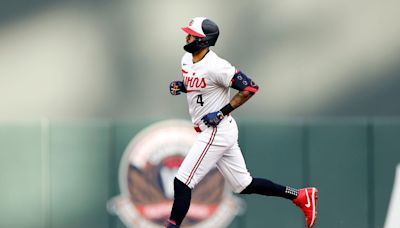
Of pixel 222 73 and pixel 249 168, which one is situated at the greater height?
pixel 222 73

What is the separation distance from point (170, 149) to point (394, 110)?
2643mm

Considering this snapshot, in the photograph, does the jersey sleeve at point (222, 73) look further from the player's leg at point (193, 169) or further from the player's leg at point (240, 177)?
the player's leg at point (240, 177)

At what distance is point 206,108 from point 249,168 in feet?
6.92

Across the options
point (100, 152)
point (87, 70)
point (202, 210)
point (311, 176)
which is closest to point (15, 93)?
point (87, 70)

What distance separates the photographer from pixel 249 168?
974cm

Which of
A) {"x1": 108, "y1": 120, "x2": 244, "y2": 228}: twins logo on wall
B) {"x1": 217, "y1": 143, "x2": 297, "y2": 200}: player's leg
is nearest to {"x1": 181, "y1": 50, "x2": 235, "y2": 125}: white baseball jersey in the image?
{"x1": 217, "y1": 143, "x2": 297, "y2": 200}: player's leg

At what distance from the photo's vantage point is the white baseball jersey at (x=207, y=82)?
7.59 m

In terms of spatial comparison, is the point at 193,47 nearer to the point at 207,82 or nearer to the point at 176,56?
the point at 207,82

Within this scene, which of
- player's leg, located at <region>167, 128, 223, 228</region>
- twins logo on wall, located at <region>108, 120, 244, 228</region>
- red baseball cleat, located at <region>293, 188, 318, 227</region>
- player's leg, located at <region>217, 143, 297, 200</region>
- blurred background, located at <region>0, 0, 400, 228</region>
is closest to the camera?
player's leg, located at <region>167, 128, 223, 228</region>

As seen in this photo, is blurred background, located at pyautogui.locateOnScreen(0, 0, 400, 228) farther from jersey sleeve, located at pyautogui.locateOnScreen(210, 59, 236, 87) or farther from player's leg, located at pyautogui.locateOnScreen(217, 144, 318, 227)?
jersey sleeve, located at pyautogui.locateOnScreen(210, 59, 236, 87)

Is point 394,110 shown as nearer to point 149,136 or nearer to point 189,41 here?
point 149,136

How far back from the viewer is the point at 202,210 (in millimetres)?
9656

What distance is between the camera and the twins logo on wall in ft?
31.6

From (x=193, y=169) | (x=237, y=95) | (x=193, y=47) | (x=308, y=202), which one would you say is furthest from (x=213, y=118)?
(x=308, y=202)
